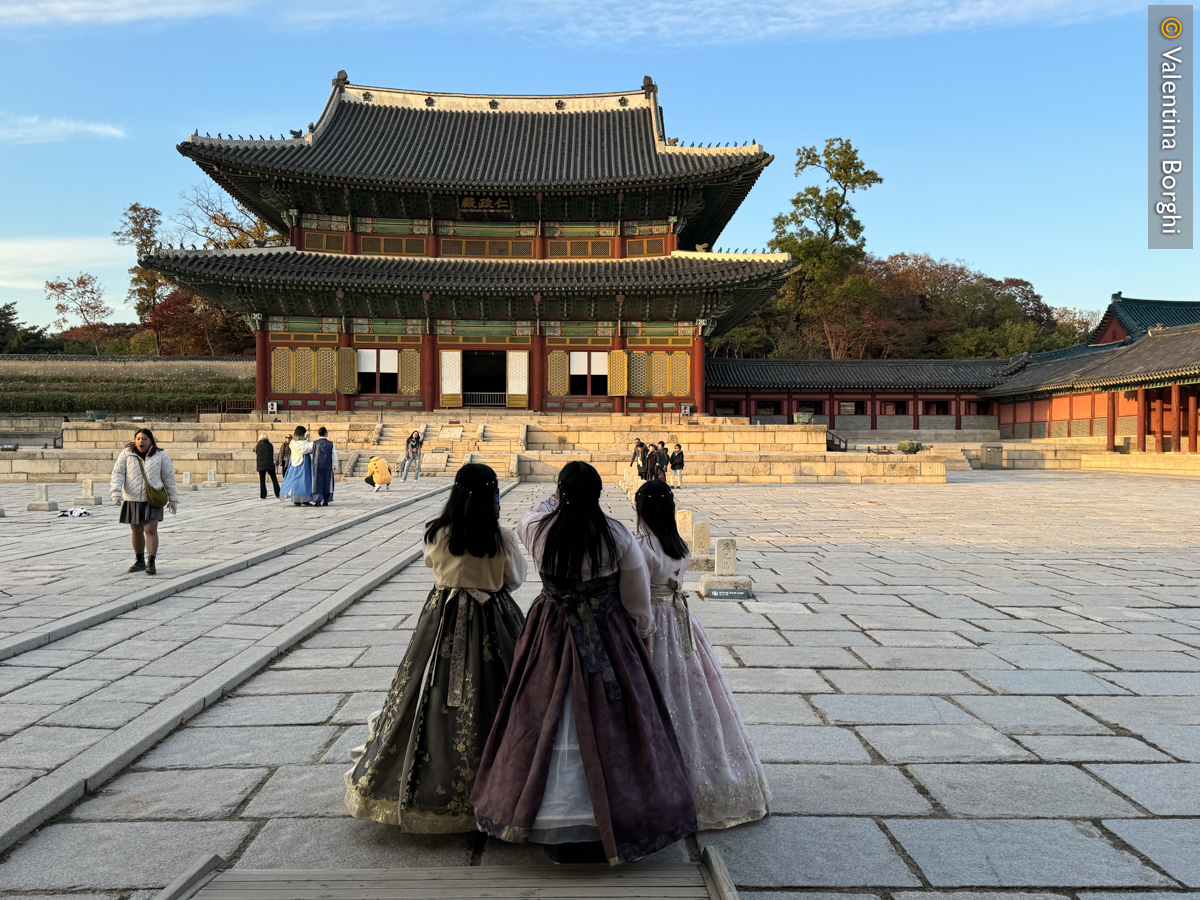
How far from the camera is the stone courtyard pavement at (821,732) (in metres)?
2.56

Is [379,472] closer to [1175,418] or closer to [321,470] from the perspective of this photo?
[321,470]

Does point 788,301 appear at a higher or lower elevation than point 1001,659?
higher

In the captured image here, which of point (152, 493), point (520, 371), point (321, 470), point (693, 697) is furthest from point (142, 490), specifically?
point (520, 371)

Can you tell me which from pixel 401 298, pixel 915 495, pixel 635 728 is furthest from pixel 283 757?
A: pixel 401 298

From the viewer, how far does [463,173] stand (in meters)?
27.0

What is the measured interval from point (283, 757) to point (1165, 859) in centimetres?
325

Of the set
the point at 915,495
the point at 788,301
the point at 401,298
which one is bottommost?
the point at 915,495

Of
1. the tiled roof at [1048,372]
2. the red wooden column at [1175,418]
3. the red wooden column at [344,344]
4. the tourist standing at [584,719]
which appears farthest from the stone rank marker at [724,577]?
the tiled roof at [1048,372]

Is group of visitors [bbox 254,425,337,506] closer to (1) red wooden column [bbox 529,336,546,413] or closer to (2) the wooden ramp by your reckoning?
(2) the wooden ramp

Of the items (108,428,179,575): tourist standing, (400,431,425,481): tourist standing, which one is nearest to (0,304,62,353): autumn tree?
(400,431,425,481): tourist standing

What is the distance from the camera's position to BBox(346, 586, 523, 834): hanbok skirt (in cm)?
263

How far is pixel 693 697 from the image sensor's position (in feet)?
9.21

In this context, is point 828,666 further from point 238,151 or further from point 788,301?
point 788,301

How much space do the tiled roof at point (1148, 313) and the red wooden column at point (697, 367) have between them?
17.8 m
